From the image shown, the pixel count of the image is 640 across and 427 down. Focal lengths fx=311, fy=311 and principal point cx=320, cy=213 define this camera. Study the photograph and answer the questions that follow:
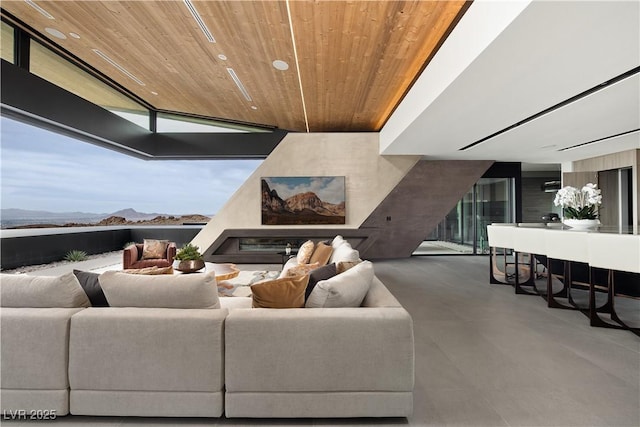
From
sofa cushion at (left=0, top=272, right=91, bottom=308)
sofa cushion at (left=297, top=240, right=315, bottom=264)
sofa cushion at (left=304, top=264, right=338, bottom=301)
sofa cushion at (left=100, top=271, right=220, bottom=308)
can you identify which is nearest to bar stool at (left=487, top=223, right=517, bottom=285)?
sofa cushion at (left=297, top=240, right=315, bottom=264)

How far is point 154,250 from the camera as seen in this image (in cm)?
608

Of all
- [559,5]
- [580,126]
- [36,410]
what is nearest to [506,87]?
[559,5]

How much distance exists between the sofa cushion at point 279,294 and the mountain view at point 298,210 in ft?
17.8

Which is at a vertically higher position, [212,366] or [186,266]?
[186,266]

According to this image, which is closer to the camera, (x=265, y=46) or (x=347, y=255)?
(x=347, y=255)

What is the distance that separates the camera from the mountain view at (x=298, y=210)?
7508 mm

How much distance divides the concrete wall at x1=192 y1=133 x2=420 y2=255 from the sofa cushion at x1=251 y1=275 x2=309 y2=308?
530 centimetres

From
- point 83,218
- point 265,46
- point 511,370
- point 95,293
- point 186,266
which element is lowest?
point 511,370

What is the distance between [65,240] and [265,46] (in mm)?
7161

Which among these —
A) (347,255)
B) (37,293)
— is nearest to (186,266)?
(347,255)

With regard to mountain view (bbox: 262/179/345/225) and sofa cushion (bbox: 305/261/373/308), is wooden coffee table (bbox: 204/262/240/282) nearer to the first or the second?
sofa cushion (bbox: 305/261/373/308)

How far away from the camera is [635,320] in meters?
3.53

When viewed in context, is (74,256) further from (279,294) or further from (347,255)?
(279,294)

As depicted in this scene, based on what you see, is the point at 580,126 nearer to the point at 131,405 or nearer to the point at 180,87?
the point at 131,405
